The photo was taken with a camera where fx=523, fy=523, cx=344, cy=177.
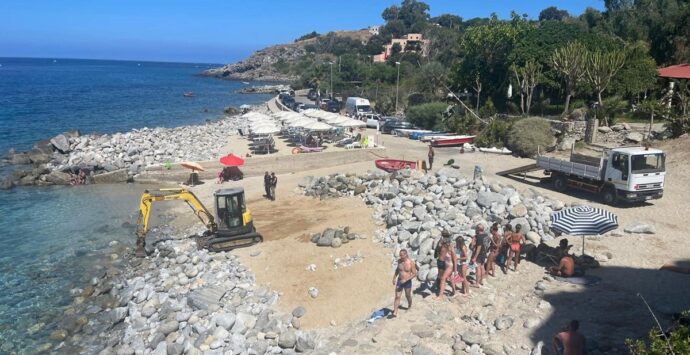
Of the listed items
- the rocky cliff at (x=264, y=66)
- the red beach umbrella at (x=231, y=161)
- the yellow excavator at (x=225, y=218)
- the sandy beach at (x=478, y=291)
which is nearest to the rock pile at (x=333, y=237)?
the sandy beach at (x=478, y=291)

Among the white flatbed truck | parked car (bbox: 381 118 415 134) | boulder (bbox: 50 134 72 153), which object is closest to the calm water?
boulder (bbox: 50 134 72 153)

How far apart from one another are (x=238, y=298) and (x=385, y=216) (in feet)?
22.6

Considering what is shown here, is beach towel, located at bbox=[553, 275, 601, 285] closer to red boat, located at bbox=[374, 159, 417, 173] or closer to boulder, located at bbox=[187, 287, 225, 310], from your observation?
boulder, located at bbox=[187, 287, 225, 310]

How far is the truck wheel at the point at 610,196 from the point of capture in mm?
18516

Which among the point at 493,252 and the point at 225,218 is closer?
the point at 493,252

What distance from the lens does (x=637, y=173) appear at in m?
18.0

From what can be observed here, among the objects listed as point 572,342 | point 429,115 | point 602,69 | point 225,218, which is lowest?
point 225,218

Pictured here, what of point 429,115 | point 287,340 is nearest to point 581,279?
point 287,340

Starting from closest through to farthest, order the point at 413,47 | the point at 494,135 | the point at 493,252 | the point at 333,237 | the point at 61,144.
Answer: the point at 493,252, the point at 333,237, the point at 494,135, the point at 61,144, the point at 413,47

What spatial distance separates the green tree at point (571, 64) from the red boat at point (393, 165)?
45.0ft

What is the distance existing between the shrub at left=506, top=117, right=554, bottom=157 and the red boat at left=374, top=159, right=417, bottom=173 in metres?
6.67

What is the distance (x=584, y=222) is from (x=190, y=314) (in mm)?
9948

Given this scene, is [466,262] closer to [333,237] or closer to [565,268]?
[565,268]

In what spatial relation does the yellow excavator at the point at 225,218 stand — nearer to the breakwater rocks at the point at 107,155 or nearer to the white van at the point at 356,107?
the breakwater rocks at the point at 107,155
